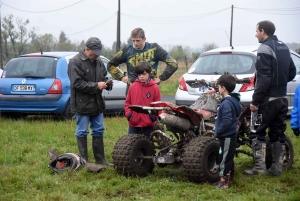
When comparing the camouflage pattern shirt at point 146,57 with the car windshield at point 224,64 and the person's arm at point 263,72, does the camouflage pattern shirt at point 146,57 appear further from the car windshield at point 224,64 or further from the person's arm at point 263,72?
the car windshield at point 224,64

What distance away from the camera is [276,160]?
20.1 ft

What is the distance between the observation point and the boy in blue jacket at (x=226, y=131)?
539cm

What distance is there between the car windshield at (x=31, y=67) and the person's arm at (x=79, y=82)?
3723mm

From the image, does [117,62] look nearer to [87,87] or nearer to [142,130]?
[87,87]

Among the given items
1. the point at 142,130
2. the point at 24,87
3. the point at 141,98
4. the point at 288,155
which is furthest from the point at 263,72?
the point at 24,87

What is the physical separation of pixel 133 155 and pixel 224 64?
14.4 feet

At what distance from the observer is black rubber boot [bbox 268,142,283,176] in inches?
241

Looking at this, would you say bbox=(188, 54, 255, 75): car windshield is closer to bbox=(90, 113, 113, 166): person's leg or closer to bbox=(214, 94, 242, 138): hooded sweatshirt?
bbox=(90, 113, 113, 166): person's leg

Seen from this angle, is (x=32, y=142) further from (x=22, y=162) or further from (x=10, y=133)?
(x=22, y=162)

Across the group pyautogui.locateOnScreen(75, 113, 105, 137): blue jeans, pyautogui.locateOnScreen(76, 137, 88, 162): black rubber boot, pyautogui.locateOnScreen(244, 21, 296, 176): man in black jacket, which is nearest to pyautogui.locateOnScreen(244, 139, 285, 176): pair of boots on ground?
pyautogui.locateOnScreen(244, 21, 296, 176): man in black jacket

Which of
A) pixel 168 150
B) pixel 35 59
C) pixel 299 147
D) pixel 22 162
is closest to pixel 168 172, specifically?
pixel 168 150

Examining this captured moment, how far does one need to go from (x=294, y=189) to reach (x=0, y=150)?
14.2ft

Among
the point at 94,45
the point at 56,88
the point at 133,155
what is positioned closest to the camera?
the point at 133,155

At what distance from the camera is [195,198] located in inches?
201
